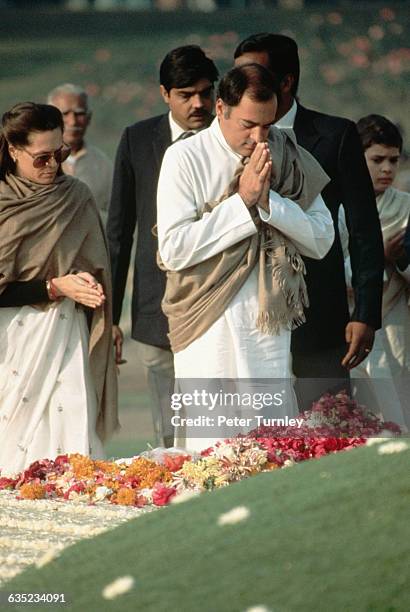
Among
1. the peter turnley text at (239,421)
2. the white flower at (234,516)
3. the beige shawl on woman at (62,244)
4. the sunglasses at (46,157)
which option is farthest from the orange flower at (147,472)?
the white flower at (234,516)

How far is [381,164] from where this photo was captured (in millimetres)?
8203

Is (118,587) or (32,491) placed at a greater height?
(118,587)

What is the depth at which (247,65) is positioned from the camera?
656cm

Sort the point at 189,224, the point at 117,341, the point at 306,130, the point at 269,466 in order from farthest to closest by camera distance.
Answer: the point at 117,341 < the point at 306,130 < the point at 189,224 < the point at 269,466

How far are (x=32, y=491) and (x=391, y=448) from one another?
209 cm

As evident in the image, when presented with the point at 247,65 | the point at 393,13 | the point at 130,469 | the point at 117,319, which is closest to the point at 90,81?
the point at 393,13

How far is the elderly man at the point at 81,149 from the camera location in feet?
27.7

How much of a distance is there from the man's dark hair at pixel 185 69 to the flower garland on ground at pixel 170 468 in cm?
157

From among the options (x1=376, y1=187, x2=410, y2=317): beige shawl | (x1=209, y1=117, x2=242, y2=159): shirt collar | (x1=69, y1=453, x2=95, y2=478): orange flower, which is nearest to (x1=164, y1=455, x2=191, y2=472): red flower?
(x1=69, y1=453, x2=95, y2=478): orange flower

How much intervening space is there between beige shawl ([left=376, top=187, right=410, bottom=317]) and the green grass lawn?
12.5ft

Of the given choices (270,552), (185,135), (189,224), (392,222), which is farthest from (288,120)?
(270,552)

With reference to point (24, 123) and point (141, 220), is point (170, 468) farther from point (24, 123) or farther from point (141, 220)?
point (24, 123)

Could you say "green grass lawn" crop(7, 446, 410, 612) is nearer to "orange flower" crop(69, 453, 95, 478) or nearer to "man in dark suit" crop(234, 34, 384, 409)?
"orange flower" crop(69, 453, 95, 478)

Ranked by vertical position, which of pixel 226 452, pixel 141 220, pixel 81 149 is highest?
pixel 81 149
